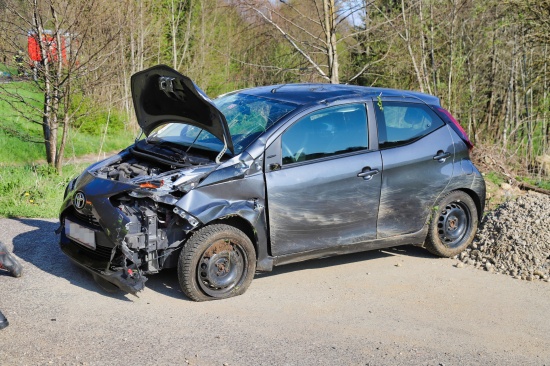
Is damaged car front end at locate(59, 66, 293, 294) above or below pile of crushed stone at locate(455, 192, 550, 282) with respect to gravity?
above

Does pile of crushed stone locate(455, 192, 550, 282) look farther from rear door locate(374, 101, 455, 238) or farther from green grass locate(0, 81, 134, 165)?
green grass locate(0, 81, 134, 165)

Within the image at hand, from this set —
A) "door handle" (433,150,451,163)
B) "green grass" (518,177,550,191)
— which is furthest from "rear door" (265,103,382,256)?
"green grass" (518,177,550,191)

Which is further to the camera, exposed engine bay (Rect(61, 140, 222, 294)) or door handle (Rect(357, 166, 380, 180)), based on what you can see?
door handle (Rect(357, 166, 380, 180))

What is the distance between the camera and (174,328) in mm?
5379

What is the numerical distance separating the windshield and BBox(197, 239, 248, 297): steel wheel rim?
90 centimetres

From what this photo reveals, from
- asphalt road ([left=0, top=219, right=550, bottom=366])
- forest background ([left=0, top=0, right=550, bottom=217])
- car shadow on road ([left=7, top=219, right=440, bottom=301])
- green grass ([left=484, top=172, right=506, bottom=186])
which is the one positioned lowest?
asphalt road ([left=0, top=219, right=550, bottom=366])

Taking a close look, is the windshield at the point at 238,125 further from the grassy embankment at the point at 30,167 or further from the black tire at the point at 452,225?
the grassy embankment at the point at 30,167

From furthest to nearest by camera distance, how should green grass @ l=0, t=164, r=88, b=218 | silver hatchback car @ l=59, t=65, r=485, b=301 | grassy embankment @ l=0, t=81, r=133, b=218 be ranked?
1. grassy embankment @ l=0, t=81, r=133, b=218
2. green grass @ l=0, t=164, r=88, b=218
3. silver hatchback car @ l=59, t=65, r=485, b=301

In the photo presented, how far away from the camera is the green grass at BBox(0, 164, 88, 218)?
8664 millimetres

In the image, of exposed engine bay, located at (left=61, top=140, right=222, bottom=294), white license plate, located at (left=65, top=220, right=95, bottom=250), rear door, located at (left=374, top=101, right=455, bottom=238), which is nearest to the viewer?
exposed engine bay, located at (left=61, top=140, right=222, bottom=294)

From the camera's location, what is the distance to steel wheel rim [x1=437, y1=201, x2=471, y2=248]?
7582mm

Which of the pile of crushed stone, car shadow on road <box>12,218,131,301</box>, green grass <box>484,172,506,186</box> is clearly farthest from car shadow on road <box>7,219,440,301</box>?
green grass <box>484,172,506,186</box>

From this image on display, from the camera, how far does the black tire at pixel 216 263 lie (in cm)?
582

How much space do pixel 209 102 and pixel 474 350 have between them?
304 centimetres
